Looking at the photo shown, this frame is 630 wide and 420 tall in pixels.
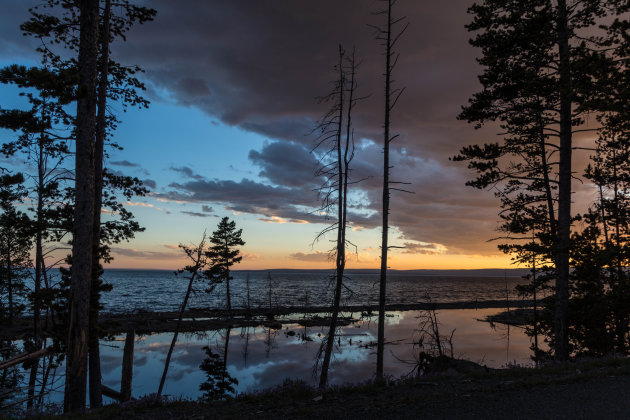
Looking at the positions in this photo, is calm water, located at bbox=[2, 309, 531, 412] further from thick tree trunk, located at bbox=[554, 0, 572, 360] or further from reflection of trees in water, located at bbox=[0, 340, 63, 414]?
thick tree trunk, located at bbox=[554, 0, 572, 360]

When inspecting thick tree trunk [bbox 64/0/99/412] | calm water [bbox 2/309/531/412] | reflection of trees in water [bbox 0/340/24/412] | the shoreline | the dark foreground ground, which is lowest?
the shoreline

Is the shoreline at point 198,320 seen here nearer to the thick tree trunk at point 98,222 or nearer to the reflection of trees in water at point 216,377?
the reflection of trees in water at point 216,377

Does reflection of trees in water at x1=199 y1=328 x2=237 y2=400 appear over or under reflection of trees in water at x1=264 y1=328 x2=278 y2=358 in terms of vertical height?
over

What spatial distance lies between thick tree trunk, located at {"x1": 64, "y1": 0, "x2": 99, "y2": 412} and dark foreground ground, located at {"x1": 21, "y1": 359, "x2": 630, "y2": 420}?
2533 millimetres

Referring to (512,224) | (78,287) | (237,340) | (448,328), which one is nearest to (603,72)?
(512,224)

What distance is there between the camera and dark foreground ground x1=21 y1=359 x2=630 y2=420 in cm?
602

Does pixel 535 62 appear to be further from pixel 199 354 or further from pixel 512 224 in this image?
pixel 199 354

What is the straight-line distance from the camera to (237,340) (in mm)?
34906

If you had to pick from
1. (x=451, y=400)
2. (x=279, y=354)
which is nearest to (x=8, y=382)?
(x=279, y=354)

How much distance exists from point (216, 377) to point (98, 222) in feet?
44.4

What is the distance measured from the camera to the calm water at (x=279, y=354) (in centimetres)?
2103

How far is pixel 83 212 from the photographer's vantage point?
32.3 feet

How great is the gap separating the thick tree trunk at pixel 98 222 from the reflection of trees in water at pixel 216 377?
15.0ft

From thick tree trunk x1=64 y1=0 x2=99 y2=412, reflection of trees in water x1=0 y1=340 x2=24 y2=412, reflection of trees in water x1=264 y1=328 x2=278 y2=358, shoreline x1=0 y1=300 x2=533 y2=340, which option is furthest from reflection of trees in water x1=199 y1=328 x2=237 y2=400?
shoreline x1=0 y1=300 x2=533 y2=340
